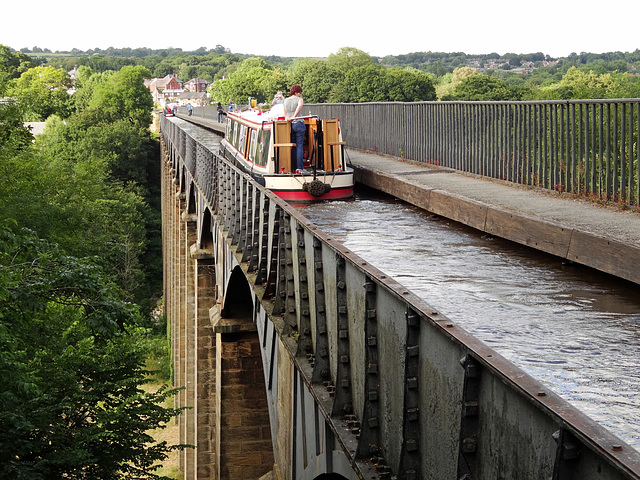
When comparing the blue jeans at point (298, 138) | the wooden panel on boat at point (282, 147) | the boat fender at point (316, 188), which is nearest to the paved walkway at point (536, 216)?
the boat fender at point (316, 188)

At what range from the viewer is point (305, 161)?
1441 centimetres

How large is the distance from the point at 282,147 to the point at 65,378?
17.1 feet

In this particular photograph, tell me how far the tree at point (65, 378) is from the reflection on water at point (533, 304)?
11.3 ft

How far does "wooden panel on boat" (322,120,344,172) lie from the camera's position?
1426 centimetres

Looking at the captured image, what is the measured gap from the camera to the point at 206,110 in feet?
244

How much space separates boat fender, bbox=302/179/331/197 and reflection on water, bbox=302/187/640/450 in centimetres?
317

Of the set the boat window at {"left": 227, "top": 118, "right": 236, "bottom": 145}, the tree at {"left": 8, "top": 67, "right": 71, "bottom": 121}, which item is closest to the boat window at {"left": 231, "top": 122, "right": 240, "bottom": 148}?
the boat window at {"left": 227, "top": 118, "right": 236, "bottom": 145}

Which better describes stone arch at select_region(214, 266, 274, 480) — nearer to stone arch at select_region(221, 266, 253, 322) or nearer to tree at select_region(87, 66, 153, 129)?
stone arch at select_region(221, 266, 253, 322)

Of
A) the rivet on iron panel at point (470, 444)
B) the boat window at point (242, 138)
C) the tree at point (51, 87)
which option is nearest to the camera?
the rivet on iron panel at point (470, 444)

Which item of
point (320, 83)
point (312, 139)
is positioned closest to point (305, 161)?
point (312, 139)

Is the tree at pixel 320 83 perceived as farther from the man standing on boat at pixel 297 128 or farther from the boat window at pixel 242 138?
the man standing on boat at pixel 297 128

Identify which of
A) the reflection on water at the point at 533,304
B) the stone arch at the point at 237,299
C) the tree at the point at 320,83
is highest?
the tree at the point at 320,83

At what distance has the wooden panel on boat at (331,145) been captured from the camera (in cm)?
1426

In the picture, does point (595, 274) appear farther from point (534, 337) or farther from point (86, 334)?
point (86, 334)
